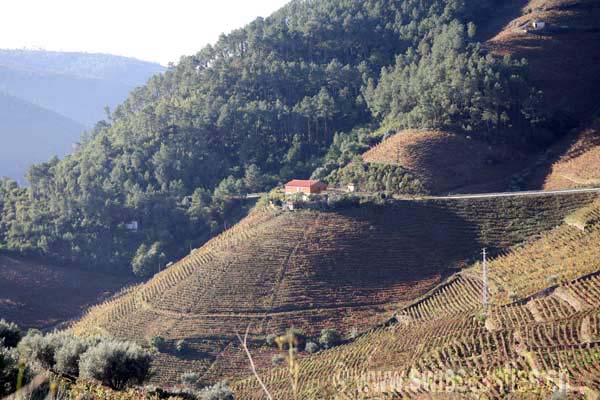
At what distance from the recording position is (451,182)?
3994 centimetres

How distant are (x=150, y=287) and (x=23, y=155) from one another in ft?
328

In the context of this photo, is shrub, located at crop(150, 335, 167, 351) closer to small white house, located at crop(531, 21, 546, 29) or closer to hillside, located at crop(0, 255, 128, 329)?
hillside, located at crop(0, 255, 128, 329)

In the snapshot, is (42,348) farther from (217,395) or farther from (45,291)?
(45,291)

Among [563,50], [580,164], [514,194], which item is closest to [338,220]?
[514,194]

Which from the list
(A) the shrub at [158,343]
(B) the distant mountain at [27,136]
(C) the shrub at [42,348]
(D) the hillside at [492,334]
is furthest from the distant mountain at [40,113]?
(C) the shrub at [42,348]

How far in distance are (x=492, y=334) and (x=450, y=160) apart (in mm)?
19231

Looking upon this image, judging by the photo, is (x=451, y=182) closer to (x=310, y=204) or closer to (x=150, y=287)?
(x=310, y=204)

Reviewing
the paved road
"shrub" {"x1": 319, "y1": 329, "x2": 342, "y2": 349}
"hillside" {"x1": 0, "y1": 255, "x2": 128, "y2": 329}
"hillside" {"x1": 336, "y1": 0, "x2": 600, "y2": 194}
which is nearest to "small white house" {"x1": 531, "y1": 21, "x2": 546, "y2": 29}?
"hillside" {"x1": 336, "y1": 0, "x2": 600, "y2": 194}

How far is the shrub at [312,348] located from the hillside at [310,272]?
4.21ft

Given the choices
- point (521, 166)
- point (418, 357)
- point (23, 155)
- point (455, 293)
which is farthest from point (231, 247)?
point (23, 155)

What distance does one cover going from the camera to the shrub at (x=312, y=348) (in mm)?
29453

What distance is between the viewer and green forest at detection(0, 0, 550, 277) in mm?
46125

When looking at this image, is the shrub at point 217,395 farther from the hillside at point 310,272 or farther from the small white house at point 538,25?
the small white house at point 538,25

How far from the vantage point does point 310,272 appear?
3409 centimetres
